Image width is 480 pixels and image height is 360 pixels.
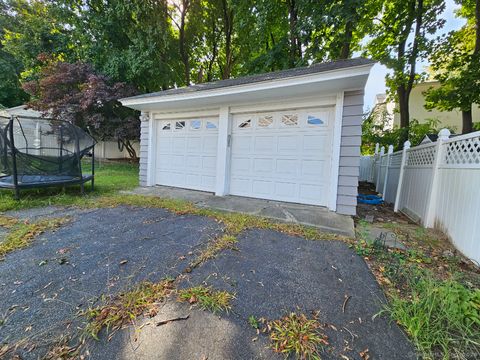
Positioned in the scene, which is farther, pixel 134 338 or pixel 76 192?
pixel 76 192

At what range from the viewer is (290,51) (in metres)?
7.95

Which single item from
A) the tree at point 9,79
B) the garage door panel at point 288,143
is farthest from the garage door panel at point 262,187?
the tree at point 9,79

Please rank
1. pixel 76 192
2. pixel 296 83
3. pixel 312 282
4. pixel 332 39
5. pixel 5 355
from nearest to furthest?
1. pixel 5 355
2. pixel 312 282
3. pixel 296 83
4. pixel 76 192
5. pixel 332 39

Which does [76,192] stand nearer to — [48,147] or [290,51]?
[48,147]

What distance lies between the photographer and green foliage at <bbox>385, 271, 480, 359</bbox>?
3.95 feet

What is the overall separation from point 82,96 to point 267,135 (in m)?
9.32

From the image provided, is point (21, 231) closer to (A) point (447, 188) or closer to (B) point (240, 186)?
Answer: (B) point (240, 186)

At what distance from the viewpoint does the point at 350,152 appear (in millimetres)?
3779

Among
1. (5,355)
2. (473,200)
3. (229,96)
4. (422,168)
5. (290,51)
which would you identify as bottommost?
(5,355)

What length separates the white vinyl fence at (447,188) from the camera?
7.71ft

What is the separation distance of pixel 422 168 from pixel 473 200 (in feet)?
5.94

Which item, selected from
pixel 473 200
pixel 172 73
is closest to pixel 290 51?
pixel 172 73

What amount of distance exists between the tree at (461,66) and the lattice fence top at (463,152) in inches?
184

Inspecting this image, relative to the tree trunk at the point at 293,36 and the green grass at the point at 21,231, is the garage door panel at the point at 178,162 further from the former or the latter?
the tree trunk at the point at 293,36
